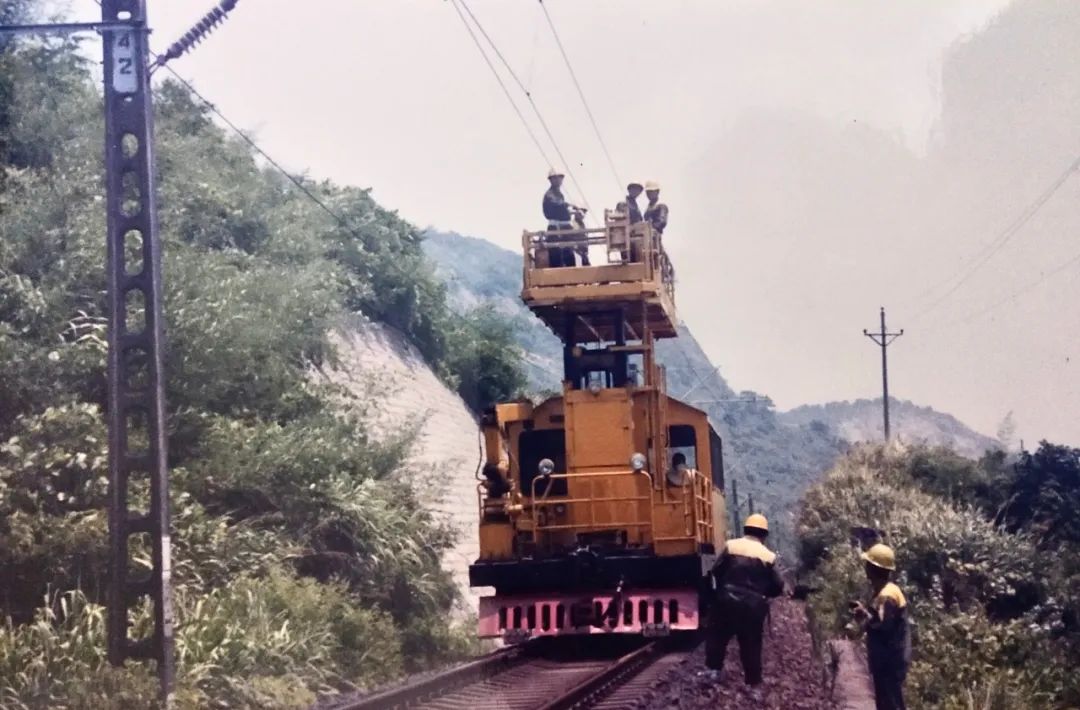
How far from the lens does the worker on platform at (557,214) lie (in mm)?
16141

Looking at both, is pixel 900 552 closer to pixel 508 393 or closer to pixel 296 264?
pixel 296 264

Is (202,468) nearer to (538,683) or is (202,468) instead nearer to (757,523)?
(538,683)

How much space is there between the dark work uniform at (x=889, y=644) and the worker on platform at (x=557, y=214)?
832 centimetres

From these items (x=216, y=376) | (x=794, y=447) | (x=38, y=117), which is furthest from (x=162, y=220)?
(x=794, y=447)

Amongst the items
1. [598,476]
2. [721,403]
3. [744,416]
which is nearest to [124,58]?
[598,476]

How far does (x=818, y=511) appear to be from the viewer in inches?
1200

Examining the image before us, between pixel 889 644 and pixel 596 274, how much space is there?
26.0 feet

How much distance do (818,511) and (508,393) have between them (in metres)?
10.4

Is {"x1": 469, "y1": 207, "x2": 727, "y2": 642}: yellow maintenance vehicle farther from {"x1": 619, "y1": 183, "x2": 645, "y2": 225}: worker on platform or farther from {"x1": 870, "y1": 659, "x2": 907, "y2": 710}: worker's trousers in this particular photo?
{"x1": 870, "y1": 659, "x2": 907, "y2": 710}: worker's trousers

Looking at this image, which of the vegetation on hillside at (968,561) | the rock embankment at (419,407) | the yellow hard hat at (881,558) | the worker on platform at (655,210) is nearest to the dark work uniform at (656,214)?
the worker on platform at (655,210)

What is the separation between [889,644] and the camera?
8.48m

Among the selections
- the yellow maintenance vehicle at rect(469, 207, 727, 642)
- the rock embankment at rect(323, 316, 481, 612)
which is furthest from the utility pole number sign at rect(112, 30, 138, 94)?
the rock embankment at rect(323, 316, 481, 612)

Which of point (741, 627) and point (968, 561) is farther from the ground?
point (741, 627)

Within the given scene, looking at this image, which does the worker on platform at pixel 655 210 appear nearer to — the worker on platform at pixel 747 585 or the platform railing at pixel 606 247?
the platform railing at pixel 606 247
